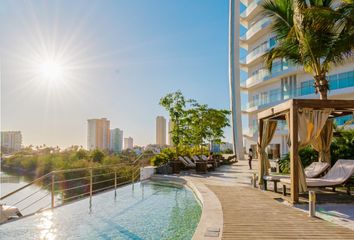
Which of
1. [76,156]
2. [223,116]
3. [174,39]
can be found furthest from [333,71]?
[76,156]

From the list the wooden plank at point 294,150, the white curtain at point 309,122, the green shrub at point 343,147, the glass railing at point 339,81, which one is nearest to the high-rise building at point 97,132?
the glass railing at point 339,81

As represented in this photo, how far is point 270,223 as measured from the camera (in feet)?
18.4

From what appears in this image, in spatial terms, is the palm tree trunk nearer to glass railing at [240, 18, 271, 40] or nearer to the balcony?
the balcony

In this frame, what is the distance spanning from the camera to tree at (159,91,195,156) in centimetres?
1977

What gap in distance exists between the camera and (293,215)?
6.21 m

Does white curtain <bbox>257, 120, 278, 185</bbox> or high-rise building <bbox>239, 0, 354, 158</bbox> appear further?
high-rise building <bbox>239, 0, 354, 158</bbox>

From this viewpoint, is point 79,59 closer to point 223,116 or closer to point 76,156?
point 223,116

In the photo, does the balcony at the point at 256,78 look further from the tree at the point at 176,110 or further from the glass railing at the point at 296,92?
the tree at the point at 176,110

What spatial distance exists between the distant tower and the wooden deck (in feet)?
88.8

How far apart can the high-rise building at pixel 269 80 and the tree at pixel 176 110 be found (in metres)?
10.4

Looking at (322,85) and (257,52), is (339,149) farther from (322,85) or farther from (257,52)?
(257,52)

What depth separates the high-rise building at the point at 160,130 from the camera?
204ft

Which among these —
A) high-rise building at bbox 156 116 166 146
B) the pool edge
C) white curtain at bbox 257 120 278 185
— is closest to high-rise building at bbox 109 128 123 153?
high-rise building at bbox 156 116 166 146

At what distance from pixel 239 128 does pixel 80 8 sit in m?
26.6
